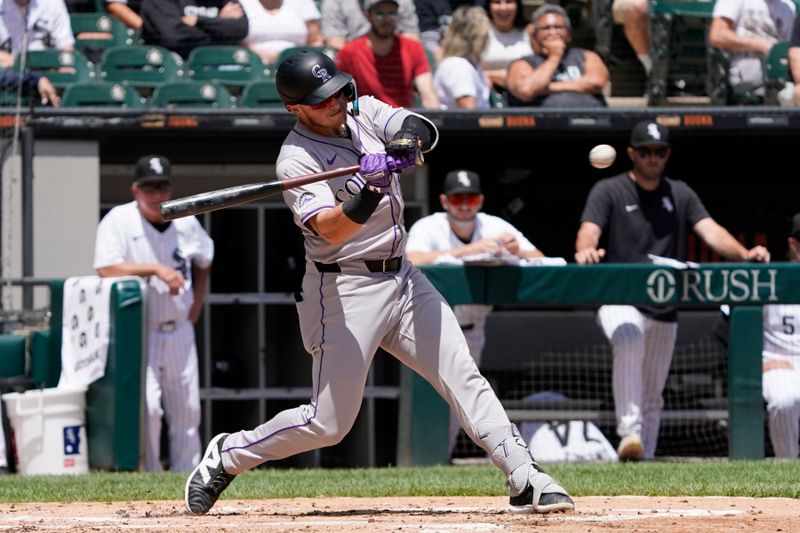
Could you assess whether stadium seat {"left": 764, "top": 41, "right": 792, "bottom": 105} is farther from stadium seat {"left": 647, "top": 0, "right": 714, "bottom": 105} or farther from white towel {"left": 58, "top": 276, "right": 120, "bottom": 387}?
white towel {"left": 58, "top": 276, "right": 120, "bottom": 387}

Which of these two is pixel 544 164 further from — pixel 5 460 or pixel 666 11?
pixel 5 460

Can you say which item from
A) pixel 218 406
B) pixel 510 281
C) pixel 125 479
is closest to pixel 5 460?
pixel 125 479

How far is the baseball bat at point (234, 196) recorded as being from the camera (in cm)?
439

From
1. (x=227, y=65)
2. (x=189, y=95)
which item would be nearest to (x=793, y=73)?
(x=227, y=65)

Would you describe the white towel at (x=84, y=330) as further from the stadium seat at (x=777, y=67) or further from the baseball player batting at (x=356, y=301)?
the stadium seat at (x=777, y=67)

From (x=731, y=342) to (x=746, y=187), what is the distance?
2586mm

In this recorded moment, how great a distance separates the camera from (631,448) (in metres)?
7.07

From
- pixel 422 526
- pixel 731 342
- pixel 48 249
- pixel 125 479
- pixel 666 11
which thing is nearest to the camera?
pixel 422 526

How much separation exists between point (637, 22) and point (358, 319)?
18.5 ft

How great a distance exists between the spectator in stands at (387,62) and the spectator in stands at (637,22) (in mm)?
1633

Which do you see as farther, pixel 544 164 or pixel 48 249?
pixel 544 164

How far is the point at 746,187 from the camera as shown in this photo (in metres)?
9.52

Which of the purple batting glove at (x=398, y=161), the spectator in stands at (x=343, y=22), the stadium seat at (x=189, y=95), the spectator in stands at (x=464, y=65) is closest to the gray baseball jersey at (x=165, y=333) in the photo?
the stadium seat at (x=189, y=95)

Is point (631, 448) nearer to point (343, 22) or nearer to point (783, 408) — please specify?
point (783, 408)
